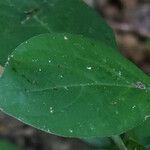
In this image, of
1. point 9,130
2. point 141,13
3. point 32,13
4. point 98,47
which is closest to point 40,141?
point 9,130

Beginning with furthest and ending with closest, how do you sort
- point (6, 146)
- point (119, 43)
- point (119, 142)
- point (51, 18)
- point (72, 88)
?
point (119, 43) → point (6, 146) → point (51, 18) → point (119, 142) → point (72, 88)

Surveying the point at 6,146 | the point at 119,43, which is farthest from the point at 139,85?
the point at 119,43

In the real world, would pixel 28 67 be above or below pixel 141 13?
above

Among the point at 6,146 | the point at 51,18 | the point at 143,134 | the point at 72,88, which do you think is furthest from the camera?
the point at 6,146

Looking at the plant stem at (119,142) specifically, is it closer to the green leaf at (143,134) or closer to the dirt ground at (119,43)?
the green leaf at (143,134)

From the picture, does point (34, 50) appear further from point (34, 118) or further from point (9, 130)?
point (9, 130)

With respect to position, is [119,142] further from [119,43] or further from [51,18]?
[119,43]
